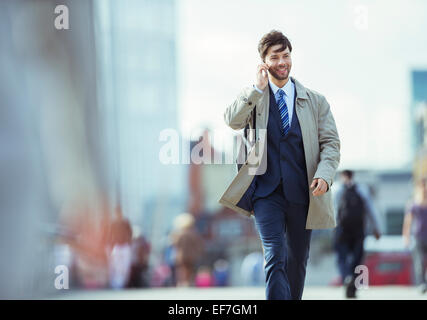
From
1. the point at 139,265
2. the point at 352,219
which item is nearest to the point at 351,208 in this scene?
the point at 352,219

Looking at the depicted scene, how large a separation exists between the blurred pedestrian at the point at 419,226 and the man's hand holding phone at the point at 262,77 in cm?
610

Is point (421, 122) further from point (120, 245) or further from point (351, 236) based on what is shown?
point (351, 236)

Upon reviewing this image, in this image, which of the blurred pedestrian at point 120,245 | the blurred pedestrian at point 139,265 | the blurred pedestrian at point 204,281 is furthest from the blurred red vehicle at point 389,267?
the blurred pedestrian at point 120,245

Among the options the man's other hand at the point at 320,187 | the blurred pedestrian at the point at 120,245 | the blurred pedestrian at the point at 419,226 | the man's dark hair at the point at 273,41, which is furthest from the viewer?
the blurred pedestrian at the point at 120,245

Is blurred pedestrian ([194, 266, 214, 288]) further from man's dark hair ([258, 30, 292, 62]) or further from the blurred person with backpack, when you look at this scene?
man's dark hair ([258, 30, 292, 62])

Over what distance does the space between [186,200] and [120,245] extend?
82917 millimetres

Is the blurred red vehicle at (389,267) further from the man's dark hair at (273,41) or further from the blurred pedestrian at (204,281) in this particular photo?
the man's dark hair at (273,41)

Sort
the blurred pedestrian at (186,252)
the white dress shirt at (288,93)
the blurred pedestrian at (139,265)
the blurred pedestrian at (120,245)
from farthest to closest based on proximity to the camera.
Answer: the blurred pedestrian at (139,265)
the blurred pedestrian at (186,252)
the blurred pedestrian at (120,245)
the white dress shirt at (288,93)

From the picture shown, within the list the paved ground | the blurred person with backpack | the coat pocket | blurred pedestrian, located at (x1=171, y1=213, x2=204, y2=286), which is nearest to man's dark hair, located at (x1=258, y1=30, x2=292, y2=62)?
the coat pocket

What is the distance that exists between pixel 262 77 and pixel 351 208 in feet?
16.0

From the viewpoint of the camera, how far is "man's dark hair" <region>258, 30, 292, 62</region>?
493 centimetres

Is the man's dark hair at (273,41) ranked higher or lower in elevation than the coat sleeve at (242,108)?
higher

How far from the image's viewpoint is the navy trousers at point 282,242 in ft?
15.5

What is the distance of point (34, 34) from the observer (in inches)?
502
